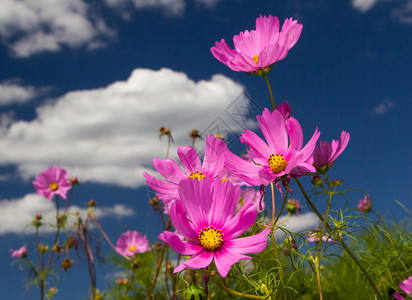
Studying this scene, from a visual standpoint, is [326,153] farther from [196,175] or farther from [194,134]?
[194,134]

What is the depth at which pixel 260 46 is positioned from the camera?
0.80 meters

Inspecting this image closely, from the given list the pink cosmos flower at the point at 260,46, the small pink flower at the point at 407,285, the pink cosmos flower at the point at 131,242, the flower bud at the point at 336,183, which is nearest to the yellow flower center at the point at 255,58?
the pink cosmos flower at the point at 260,46

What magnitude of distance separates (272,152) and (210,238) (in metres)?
0.17

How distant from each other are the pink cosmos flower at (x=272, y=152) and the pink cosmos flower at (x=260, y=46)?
133 millimetres

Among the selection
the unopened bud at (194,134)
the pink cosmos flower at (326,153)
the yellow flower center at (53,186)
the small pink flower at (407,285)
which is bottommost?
the small pink flower at (407,285)

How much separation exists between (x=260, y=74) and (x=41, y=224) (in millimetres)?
1752

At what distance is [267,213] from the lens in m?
1.61

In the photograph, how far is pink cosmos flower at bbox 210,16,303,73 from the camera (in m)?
0.72

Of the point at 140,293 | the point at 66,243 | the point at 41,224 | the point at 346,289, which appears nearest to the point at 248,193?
the point at 346,289

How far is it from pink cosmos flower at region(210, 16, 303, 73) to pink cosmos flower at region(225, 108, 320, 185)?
133 millimetres

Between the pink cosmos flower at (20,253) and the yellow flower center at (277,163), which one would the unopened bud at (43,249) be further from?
the yellow flower center at (277,163)

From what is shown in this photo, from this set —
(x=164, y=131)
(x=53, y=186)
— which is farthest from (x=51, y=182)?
(x=164, y=131)

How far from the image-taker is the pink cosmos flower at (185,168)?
699 mm

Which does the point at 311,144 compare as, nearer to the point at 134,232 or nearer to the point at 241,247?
the point at 241,247
